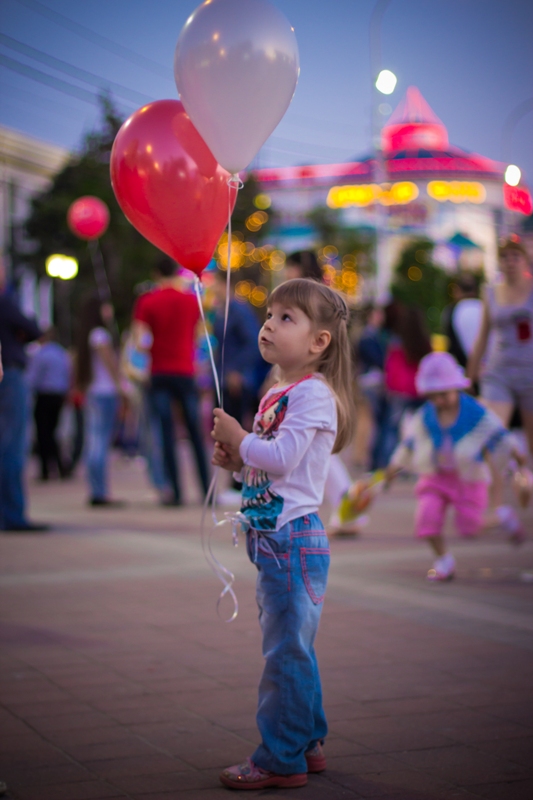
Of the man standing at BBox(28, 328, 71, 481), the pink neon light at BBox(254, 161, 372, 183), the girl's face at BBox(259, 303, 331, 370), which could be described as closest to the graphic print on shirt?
the girl's face at BBox(259, 303, 331, 370)

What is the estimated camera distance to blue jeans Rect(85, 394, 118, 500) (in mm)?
9422

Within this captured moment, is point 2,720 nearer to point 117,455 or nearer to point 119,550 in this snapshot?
point 119,550

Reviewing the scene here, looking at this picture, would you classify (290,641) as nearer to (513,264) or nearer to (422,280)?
(513,264)

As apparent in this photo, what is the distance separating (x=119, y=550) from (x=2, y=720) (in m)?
3.51

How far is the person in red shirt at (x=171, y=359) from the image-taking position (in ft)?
30.1

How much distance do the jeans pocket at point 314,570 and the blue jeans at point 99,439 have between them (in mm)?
6617

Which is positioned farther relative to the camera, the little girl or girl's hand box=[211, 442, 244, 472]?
girl's hand box=[211, 442, 244, 472]

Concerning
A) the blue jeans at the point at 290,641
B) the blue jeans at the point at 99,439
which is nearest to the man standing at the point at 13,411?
the blue jeans at the point at 99,439

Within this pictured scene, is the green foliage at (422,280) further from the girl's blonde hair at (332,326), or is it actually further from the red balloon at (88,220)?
the girl's blonde hair at (332,326)

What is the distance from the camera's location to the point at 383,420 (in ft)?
39.6

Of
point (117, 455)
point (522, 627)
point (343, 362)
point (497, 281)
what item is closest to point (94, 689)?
point (343, 362)

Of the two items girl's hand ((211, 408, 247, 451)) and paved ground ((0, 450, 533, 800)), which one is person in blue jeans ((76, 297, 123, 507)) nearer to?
paved ground ((0, 450, 533, 800))

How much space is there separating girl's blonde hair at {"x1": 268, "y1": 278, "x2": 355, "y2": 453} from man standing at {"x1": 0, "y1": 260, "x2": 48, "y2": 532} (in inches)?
177

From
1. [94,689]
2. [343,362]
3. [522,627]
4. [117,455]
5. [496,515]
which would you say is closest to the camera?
[343,362]
